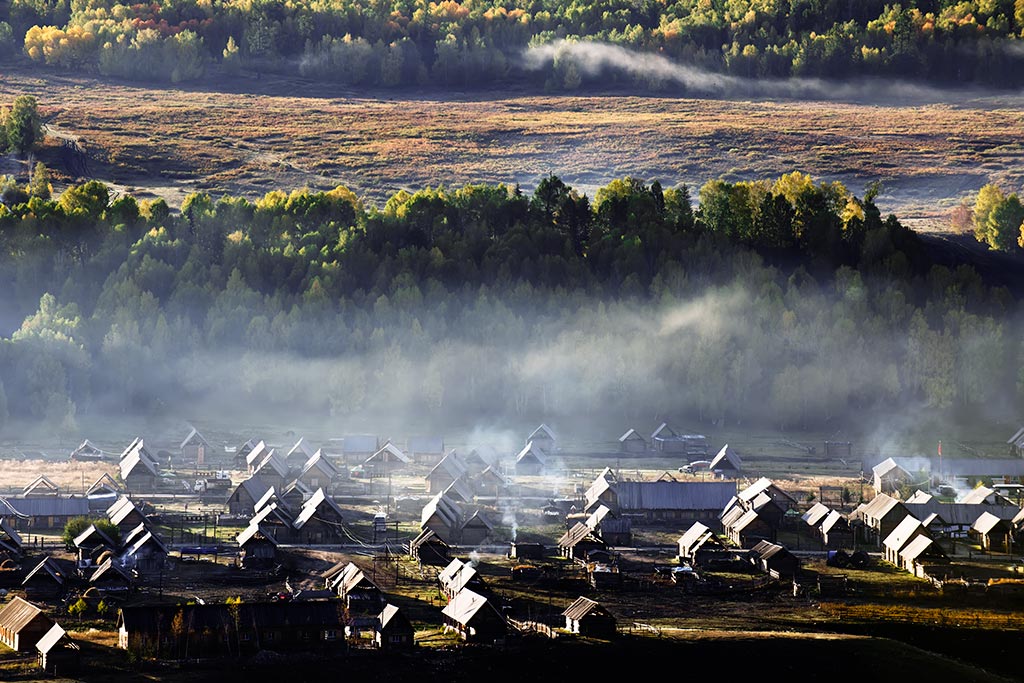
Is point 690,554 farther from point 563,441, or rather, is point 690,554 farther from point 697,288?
point 697,288

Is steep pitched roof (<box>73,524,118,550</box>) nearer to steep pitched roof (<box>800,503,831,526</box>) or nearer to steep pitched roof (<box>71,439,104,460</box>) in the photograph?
steep pitched roof (<box>71,439,104,460</box>)

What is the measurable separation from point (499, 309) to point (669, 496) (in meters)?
41.5

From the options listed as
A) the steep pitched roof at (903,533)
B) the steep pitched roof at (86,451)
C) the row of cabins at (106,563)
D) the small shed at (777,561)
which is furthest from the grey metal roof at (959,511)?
the steep pitched roof at (86,451)

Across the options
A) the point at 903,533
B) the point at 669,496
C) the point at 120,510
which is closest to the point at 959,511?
the point at 903,533

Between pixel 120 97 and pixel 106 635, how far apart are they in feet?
476

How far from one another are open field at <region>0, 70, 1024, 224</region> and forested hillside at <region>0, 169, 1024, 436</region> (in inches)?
1151

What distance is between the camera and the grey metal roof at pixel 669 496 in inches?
2655

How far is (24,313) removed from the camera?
349ft

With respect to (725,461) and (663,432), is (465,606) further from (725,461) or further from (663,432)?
(663,432)

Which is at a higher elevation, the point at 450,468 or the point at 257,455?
the point at 450,468

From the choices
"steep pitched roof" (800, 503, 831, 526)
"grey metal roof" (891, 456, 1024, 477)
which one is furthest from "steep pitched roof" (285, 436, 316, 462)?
"grey metal roof" (891, 456, 1024, 477)

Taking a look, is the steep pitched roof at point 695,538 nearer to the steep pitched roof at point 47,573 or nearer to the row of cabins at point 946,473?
the row of cabins at point 946,473

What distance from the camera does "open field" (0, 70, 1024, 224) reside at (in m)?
163

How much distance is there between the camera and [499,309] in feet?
354
